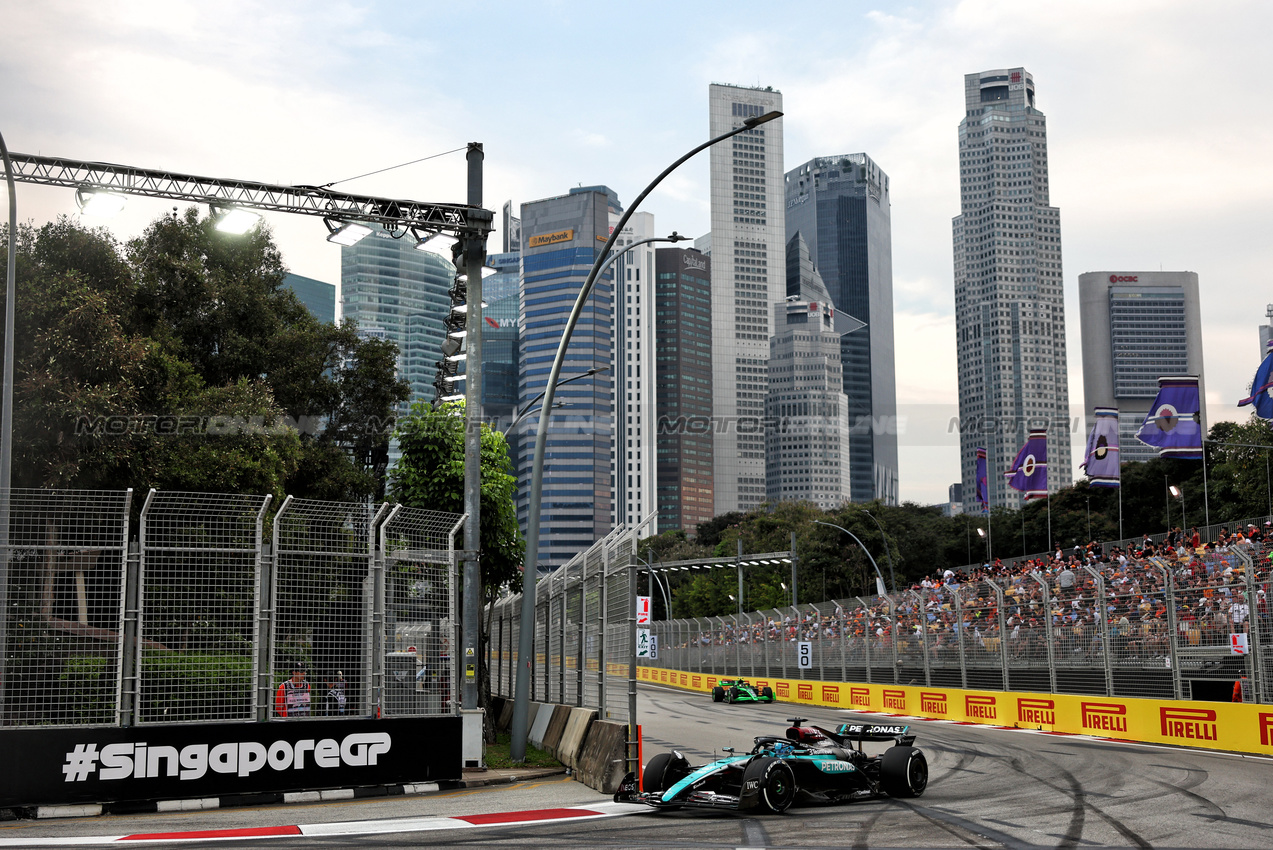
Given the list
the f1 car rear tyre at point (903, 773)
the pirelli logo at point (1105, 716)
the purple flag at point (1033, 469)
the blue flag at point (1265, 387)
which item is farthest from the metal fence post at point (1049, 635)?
the purple flag at point (1033, 469)

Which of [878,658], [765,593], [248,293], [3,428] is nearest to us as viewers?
[3,428]

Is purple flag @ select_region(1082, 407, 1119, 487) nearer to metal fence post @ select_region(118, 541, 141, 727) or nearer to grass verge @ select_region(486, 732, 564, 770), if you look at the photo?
grass verge @ select_region(486, 732, 564, 770)

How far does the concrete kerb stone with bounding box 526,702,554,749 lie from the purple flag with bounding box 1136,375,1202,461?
28186 millimetres

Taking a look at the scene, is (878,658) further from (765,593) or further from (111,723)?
(765,593)

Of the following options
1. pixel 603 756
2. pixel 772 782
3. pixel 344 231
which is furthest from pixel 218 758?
pixel 344 231

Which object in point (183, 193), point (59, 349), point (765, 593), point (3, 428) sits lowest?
point (765, 593)

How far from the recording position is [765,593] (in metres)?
88.9

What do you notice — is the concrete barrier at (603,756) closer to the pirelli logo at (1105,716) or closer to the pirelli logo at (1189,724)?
the pirelli logo at (1189,724)

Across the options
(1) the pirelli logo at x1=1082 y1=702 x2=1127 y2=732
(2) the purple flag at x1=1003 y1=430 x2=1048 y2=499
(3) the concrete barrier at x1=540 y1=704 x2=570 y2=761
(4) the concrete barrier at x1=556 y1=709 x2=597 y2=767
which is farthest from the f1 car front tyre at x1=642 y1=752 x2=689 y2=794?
(2) the purple flag at x1=1003 y1=430 x2=1048 y2=499

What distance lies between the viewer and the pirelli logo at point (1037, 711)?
2192 cm

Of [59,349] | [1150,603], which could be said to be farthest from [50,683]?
[1150,603]

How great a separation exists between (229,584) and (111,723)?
6.27ft

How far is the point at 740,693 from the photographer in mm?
37250

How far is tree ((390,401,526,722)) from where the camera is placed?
22.7 meters
